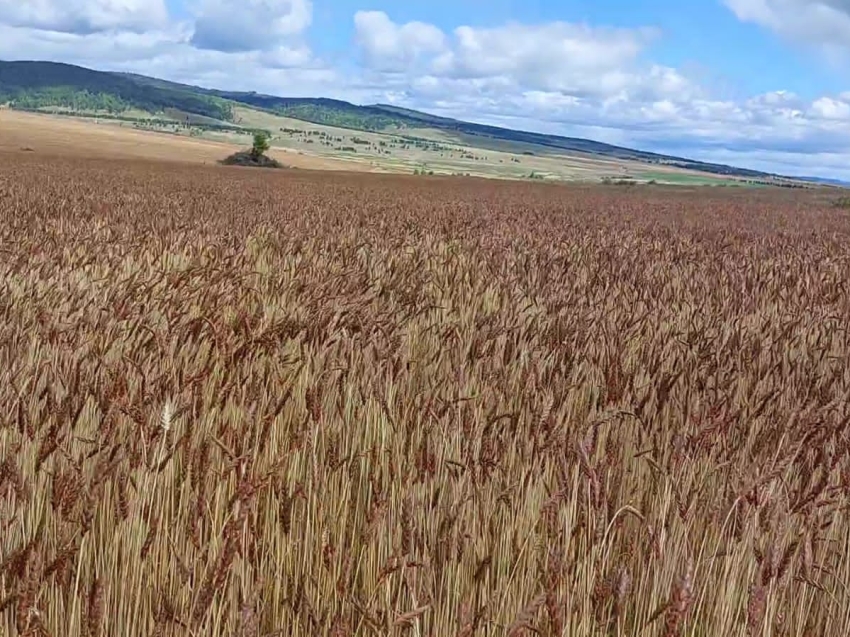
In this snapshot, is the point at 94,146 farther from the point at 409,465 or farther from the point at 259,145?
the point at 409,465

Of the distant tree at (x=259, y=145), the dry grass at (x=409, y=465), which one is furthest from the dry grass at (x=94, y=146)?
the dry grass at (x=409, y=465)

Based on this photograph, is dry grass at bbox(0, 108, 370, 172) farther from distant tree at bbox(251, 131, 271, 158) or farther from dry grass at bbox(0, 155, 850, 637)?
dry grass at bbox(0, 155, 850, 637)

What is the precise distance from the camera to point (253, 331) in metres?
3.68

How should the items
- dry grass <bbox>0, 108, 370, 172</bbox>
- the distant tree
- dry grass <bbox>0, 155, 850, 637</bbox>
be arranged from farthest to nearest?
the distant tree
dry grass <bbox>0, 108, 370, 172</bbox>
dry grass <bbox>0, 155, 850, 637</bbox>

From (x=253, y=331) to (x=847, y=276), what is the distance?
618 cm

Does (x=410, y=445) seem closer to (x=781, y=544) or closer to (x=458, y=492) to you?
(x=458, y=492)

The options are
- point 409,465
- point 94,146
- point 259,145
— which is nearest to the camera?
A: point 409,465

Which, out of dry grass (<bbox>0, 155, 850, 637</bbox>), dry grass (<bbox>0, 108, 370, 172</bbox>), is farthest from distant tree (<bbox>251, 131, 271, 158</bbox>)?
dry grass (<bbox>0, 155, 850, 637</bbox>)

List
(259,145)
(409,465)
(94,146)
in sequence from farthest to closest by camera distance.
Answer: (259,145)
(94,146)
(409,465)

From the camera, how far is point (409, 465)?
222 cm

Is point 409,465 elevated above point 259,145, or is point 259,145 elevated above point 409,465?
point 409,465

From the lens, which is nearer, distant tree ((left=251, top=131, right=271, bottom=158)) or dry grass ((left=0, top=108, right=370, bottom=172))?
dry grass ((left=0, top=108, right=370, bottom=172))

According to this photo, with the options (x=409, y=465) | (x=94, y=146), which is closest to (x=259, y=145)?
(x=94, y=146)

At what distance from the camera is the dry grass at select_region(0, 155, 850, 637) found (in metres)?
1.62
